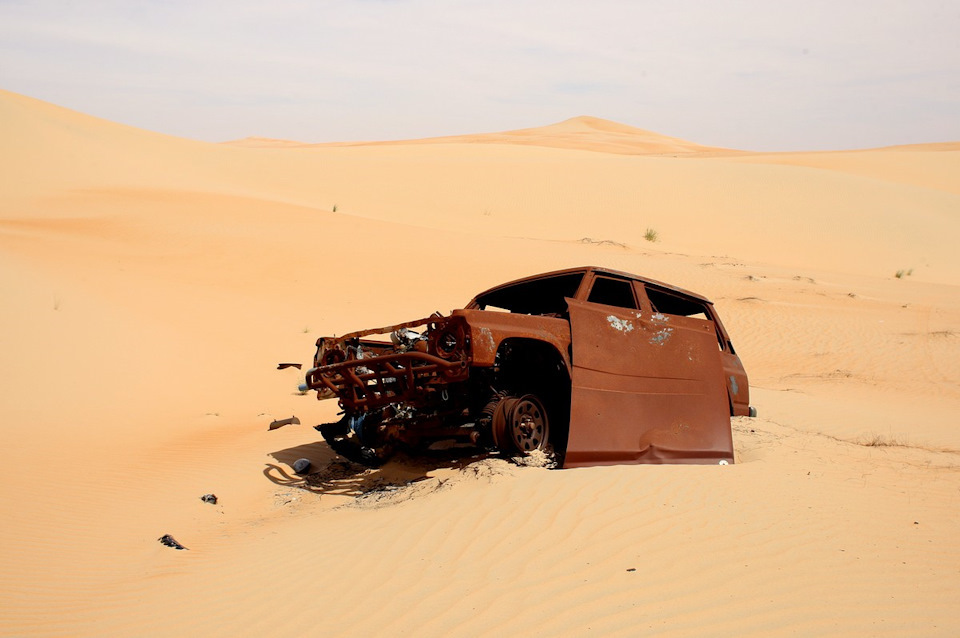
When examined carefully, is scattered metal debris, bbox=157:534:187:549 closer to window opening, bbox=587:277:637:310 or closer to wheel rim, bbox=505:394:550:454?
wheel rim, bbox=505:394:550:454

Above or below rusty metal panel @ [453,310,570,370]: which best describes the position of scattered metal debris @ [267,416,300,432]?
below

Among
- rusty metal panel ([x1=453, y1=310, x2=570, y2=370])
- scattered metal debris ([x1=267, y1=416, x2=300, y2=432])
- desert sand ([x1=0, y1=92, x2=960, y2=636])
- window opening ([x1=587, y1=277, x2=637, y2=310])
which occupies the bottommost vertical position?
scattered metal debris ([x1=267, y1=416, x2=300, y2=432])

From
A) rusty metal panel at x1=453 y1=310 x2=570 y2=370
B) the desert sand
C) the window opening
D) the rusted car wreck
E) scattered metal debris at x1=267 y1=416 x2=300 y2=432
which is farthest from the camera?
scattered metal debris at x1=267 y1=416 x2=300 y2=432

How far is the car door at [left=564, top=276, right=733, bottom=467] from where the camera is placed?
20.7 feet

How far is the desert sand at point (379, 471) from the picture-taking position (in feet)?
14.4

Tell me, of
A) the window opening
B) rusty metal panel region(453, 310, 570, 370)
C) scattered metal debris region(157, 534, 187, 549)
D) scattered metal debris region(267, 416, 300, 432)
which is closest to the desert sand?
scattered metal debris region(157, 534, 187, 549)

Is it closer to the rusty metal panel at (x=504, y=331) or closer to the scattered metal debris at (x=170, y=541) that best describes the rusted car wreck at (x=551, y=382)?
the rusty metal panel at (x=504, y=331)

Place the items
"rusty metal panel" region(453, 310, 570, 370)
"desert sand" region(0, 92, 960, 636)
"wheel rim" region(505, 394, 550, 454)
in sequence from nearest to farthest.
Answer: "desert sand" region(0, 92, 960, 636) → "rusty metal panel" region(453, 310, 570, 370) → "wheel rim" region(505, 394, 550, 454)

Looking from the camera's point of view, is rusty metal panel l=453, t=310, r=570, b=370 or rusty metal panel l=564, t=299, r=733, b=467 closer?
rusty metal panel l=453, t=310, r=570, b=370

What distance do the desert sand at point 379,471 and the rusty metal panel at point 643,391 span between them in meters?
0.32

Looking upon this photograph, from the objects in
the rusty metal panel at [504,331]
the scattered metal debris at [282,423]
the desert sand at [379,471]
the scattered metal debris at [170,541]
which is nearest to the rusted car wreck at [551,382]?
the rusty metal panel at [504,331]

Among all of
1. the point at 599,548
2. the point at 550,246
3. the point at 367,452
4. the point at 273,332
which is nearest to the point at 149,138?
the point at 550,246

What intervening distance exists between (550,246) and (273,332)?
12439mm

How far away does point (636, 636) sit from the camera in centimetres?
383
